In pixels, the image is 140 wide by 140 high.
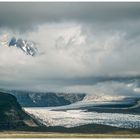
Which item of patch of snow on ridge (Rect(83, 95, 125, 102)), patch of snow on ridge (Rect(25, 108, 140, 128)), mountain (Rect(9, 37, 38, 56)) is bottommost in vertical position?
patch of snow on ridge (Rect(25, 108, 140, 128))

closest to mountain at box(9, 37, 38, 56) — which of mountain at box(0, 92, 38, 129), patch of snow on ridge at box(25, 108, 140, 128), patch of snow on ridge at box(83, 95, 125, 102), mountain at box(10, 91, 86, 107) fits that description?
mountain at box(10, 91, 86, 107)

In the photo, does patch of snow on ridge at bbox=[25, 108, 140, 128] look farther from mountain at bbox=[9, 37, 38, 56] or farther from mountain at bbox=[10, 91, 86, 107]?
mountain at bbox=[9, 37, 38, 56]

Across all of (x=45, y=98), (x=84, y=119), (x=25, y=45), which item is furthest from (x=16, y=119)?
(x=25, y=45)

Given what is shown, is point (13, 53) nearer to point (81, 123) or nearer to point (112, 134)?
point (81, 123)

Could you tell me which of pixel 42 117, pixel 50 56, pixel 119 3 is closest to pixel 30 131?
pixel 42 117

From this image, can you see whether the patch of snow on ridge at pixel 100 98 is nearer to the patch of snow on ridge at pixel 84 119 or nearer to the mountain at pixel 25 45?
the patch of snow on ridge at pixel 84 119

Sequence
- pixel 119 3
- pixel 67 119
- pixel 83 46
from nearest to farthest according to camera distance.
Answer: pixel 119 3
pixel 83 46
pixel 67 119
